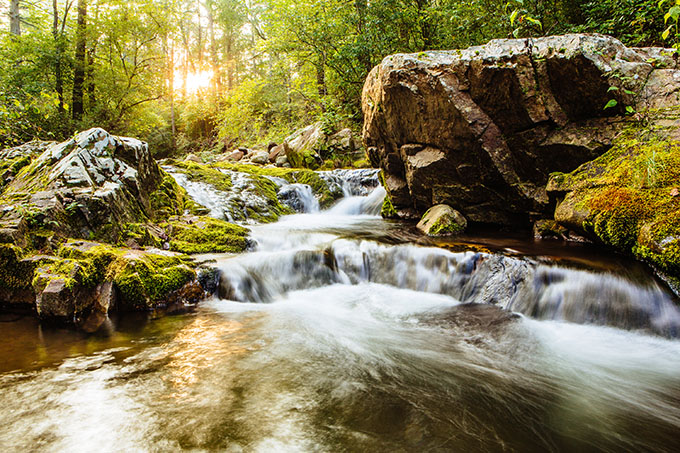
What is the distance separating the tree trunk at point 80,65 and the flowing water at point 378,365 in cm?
1140

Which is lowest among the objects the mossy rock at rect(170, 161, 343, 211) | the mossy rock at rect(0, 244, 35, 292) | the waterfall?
the waterfall

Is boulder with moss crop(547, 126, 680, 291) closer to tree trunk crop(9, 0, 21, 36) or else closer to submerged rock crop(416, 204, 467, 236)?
submerged rock crop(416, 204, 467, 236)

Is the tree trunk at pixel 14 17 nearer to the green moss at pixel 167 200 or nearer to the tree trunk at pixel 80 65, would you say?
the tree trunk at pixel 80 65

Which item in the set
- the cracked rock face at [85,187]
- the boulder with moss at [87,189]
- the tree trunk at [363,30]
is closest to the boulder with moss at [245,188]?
the boulder with moss at [87,189]

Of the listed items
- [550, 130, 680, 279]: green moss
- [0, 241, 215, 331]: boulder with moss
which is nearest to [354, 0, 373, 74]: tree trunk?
[550, 130, 680, 279]: green moss

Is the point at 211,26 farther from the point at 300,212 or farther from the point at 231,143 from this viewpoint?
the point at 300,212

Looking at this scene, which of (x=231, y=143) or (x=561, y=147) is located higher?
(x=231, y=143)

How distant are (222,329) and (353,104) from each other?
12335 millimetres

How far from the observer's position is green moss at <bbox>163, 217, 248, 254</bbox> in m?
5.38

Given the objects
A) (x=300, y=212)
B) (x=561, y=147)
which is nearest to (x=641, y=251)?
(x=561, y=147)

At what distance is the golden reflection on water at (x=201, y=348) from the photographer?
2.39 meters

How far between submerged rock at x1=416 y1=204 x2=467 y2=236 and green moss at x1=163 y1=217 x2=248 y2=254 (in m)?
3.63

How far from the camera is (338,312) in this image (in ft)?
13.9

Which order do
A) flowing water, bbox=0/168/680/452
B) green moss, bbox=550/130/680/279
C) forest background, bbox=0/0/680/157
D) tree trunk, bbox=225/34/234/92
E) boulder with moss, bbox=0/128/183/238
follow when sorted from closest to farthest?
1. flowing water, bbox=0/168/680/452
2. green moss, bbox=550/130/680/279
3. boulder with moss, bbox=0/128/183/238
4. forest background, bbox=0/0/680/157
5. tree trunk, bbox=225/34/234/92
